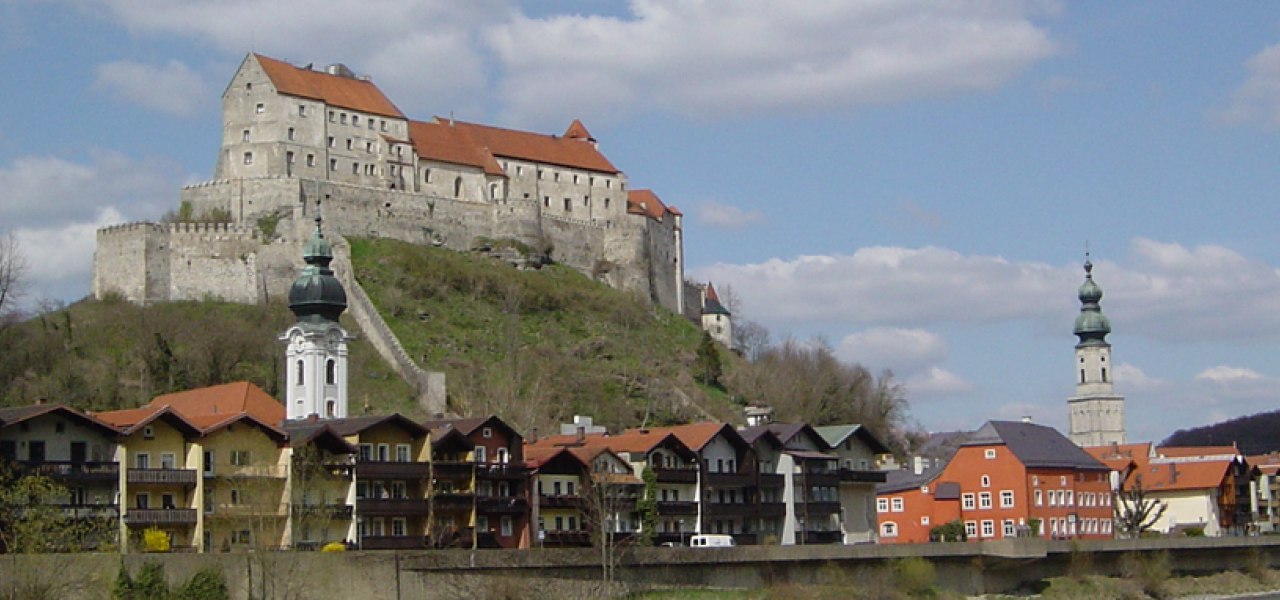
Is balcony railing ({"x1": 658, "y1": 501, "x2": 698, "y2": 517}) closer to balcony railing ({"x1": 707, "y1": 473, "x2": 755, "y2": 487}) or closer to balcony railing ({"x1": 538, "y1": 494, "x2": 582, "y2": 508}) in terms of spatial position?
balcony railing ({"x1": 707, "y1": 473, "x2": 755, "y2": 487})

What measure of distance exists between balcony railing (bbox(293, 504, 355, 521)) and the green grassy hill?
33290 millimetres

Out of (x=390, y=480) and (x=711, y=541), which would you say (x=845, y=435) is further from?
(x=390, y=480)

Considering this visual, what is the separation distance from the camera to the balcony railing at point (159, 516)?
63650 millimetres

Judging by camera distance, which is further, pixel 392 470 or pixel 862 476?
pixel 862 476

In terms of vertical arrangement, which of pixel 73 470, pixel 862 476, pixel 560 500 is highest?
pixel 862 476

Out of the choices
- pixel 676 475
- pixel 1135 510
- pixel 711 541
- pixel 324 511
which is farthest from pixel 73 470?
pixel 1135 510

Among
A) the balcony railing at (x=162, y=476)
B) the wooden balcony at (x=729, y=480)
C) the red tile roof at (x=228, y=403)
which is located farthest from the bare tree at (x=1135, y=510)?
the balcony railing at (x=162, y=476)

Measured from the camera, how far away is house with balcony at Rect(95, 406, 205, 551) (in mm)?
64062

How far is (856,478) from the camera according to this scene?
8869 cm

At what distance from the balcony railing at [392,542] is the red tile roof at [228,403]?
9.15 metres

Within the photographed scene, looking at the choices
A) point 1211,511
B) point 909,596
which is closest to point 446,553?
point 909,596

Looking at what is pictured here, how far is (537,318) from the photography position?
428ft

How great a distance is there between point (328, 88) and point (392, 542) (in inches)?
2915

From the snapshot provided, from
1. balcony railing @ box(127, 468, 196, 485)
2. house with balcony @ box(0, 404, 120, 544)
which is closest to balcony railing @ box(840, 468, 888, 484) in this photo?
balcony railing @ box(127, 468, 196, 485)
